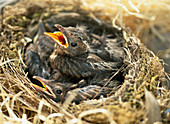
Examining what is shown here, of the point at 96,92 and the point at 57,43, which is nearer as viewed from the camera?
the point at 96,92

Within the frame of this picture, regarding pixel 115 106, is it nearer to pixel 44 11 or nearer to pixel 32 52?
pixel 32 52

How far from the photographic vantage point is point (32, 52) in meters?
2.09

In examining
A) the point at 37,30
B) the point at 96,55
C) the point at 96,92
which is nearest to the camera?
the point at 96,92

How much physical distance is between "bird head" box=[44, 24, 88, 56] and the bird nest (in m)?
0.45

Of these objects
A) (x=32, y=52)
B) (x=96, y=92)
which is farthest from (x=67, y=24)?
(x=96, y=92)

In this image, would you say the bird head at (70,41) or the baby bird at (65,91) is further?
the bird head at (70,41)

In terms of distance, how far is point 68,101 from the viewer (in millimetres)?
1328

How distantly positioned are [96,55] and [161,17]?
1.61 meters

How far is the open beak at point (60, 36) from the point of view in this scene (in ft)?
5.82

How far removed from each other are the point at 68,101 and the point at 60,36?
2.65ft

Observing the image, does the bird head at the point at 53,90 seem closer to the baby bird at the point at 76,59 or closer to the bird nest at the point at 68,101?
the bird nest at the point at 68,101

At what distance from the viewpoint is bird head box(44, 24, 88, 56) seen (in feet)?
5.91

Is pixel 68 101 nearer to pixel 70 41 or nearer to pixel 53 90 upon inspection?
pixel 53 90

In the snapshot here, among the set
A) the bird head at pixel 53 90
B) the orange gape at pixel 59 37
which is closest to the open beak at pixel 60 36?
the orange gape at pixel 59 37
